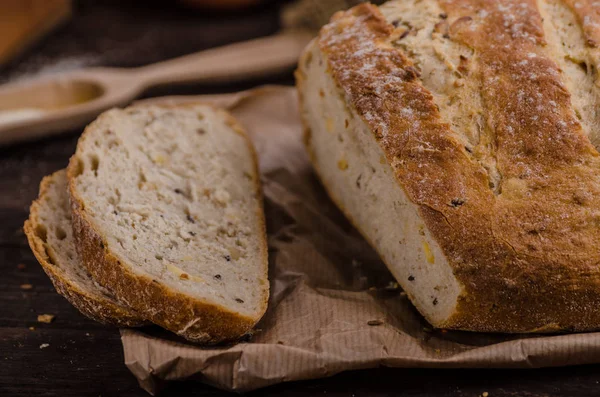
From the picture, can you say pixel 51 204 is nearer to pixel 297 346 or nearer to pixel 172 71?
pixel 297 346

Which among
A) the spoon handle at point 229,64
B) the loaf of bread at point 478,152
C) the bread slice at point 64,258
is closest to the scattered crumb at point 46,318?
the bread slice at point 64,258

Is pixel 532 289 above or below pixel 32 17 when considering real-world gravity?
below

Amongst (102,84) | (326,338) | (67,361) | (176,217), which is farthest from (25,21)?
(326,338)

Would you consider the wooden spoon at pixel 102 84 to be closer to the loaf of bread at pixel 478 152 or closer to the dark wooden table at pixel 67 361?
the dark wooden table at pixel 67 361

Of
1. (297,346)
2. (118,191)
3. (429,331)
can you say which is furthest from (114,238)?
(429,331)

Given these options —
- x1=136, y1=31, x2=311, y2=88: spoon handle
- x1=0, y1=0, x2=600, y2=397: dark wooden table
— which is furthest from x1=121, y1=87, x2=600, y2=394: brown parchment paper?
x1=136, y1=31, x2=311, y2=88: spoon handle

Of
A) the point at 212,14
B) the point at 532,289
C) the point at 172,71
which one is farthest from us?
the point at 212,14
